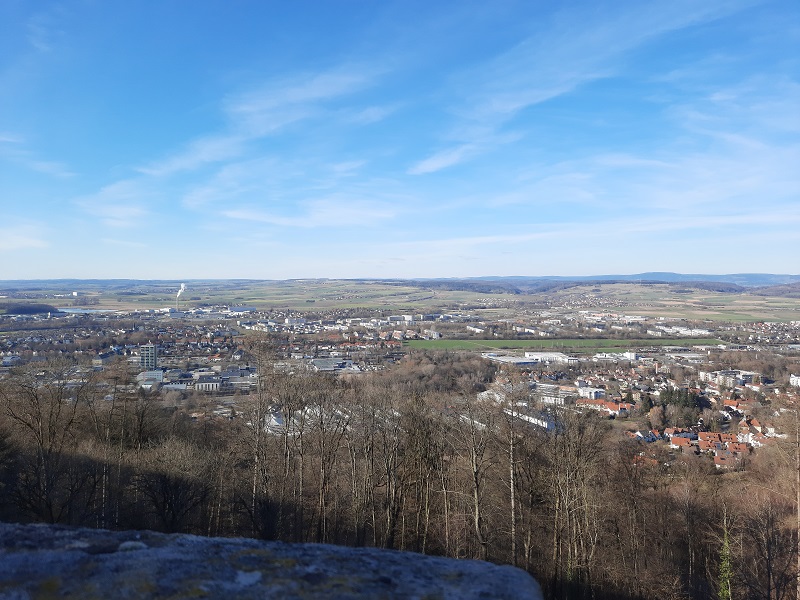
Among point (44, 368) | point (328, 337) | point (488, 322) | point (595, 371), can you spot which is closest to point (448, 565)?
point (44, 368)

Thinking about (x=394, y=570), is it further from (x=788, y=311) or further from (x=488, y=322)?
(x=788, y=311)

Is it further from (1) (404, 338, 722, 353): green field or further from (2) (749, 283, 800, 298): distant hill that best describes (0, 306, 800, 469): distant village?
(2) (749, 283, 800, 298): distant hill

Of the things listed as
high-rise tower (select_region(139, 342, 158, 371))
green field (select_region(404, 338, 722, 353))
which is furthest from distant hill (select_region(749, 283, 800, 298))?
high-rise tower (select_region(139, 342, 158, 371))

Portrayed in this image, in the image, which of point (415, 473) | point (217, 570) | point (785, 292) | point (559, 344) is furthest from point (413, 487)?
point (785, 292)

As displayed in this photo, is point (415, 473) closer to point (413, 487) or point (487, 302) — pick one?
point (413, 487)

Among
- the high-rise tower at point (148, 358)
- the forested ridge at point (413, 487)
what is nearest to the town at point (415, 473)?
the forested ridge at point (413, 487)

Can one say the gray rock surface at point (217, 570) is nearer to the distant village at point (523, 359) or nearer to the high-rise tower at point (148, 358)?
the distant village at point (523, 359)
